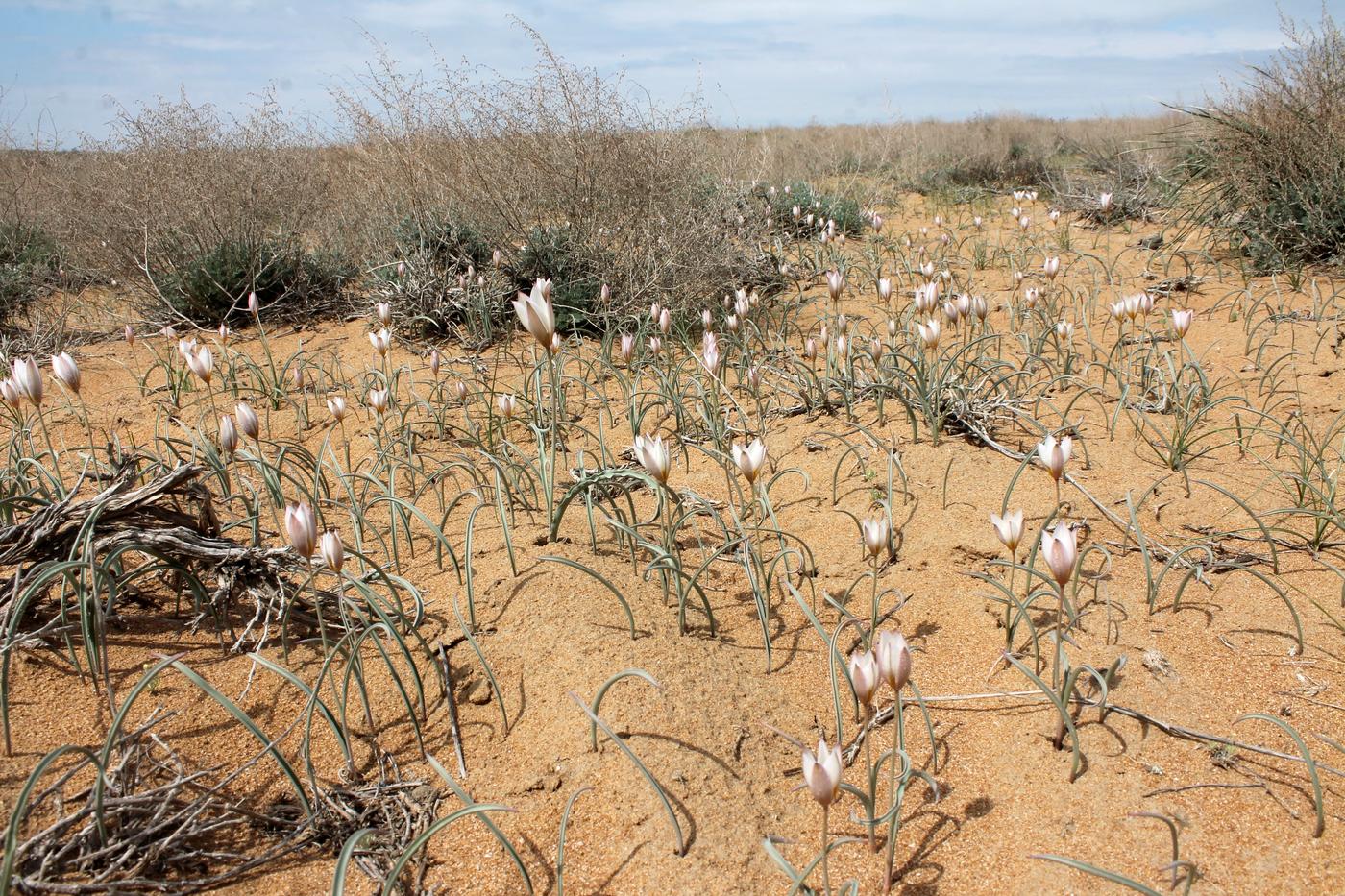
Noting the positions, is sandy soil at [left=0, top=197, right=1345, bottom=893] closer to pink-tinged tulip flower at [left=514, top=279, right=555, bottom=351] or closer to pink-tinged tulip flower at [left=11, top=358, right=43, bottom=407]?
pink-tinged tulip flower at [left=514, top=279, right=555, bottom=351]

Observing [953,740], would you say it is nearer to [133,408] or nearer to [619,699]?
[619,699]

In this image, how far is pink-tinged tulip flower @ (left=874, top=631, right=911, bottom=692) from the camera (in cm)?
143

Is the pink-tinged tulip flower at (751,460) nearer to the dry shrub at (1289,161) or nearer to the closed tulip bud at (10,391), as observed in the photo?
the closed tulip bud at (10,391)

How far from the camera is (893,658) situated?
144cm

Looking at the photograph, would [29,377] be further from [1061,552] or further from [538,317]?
[1061,552]

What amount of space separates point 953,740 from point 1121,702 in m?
0.38

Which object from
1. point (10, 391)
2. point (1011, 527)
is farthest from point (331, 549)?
point (10, 391)

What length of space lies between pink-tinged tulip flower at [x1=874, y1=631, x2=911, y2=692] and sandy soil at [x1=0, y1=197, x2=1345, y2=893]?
0.38 m

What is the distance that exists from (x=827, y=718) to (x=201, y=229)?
603 centimetres

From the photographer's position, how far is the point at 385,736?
6.03ft

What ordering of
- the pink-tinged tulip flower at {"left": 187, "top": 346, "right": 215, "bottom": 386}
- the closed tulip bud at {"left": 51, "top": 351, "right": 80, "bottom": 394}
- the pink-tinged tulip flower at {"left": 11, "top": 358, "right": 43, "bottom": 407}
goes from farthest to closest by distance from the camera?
1. the pink-tinged tulip flower at {"left": 187, "top": 346, "right": 215, "bottom": 386}
2. the closed tulip bud at {"left": 51, "top": 351, "right": 80, "bottom": 394}
3. the pink-tinged tulip flower at {"left": 11, "top": 358, "right": 43, "bottom": 407}

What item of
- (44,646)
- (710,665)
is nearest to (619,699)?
(710,665)

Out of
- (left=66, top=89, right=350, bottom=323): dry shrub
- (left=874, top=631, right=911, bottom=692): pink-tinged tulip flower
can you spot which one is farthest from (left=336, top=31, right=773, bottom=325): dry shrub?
(left=874, top=631, right=911, bottom=692): pink-tinged tulip flower

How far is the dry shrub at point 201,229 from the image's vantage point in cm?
598
